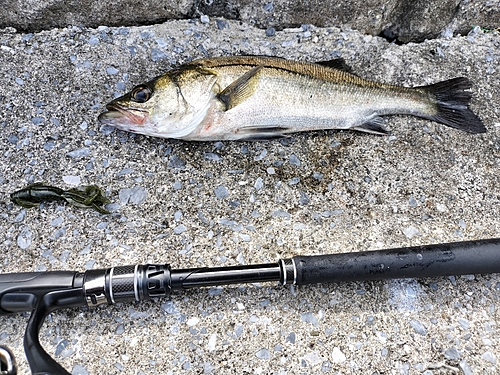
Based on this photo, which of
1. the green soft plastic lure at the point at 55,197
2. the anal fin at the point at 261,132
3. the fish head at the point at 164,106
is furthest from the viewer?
the anal fin at the point at 261,132

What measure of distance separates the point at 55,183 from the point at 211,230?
90 cm

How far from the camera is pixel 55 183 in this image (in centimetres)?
249

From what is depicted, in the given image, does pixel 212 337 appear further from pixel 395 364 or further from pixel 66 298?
pixel 395 364

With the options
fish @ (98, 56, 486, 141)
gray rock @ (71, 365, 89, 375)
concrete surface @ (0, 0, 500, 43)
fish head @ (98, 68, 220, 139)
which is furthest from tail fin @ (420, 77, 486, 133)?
gray rock @ (71, 365, 89, 375)

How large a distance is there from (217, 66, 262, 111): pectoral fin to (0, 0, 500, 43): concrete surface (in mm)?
856

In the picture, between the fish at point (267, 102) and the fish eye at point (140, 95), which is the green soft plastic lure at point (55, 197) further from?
the fish eye at point (140, 95)

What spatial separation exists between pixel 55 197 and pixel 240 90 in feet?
3.80

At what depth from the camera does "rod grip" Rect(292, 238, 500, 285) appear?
2.12m

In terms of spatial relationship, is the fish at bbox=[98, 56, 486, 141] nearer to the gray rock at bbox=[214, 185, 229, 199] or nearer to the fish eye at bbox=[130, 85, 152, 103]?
the fish eye at bbox=[130, 85, 152, 103]

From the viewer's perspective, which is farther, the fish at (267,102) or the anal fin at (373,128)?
the anal fin at (373,128)

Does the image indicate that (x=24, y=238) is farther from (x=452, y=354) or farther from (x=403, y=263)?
(x=452, y=354)

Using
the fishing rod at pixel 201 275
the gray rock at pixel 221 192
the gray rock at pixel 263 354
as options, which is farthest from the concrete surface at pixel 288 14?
the gray rock at pixel 263 354

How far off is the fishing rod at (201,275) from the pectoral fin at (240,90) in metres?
0.98

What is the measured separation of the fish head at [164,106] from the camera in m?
2.48
